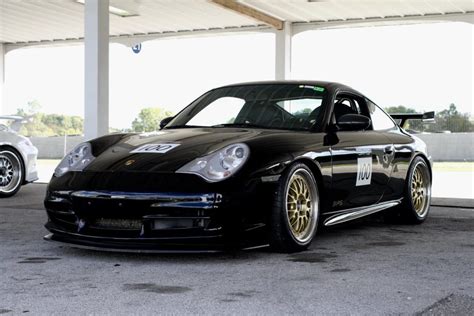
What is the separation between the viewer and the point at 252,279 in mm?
3684

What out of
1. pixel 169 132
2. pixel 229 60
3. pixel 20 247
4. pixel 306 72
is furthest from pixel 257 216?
pixel 229 60

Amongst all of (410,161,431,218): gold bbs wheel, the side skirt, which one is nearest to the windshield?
the side skirt

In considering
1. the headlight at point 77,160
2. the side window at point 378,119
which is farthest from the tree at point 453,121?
the headlight at point 77,160

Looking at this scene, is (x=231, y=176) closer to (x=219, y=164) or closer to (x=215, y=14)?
(x=219, y=164)

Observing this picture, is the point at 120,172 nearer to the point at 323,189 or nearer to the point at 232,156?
the point at 232,156

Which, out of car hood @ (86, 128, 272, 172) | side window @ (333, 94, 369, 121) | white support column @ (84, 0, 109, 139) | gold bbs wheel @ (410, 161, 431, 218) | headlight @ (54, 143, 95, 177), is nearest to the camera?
car hood @ (86, 128, 272, 172)

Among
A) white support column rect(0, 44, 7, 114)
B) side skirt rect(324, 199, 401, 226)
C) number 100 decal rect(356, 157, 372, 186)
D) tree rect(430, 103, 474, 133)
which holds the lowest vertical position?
side skirt rect(324, 199, 401, 226)

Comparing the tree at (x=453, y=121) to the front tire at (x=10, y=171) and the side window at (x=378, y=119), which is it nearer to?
the front tire at (x=10, y=171)

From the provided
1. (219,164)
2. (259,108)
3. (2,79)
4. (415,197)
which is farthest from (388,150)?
(2,79)

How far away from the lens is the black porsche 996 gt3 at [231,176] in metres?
4.07

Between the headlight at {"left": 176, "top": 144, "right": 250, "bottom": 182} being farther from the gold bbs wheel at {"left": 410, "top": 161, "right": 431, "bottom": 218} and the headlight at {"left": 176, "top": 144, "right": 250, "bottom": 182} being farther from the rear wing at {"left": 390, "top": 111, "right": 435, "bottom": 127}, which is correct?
the rear wing at {"left": 390, "top": 111, "right": 435, "bottom": 127}

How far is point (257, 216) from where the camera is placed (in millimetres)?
4211

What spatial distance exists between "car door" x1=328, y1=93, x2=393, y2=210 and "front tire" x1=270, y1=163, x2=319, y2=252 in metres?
0.30

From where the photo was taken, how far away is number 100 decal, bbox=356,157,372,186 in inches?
204
